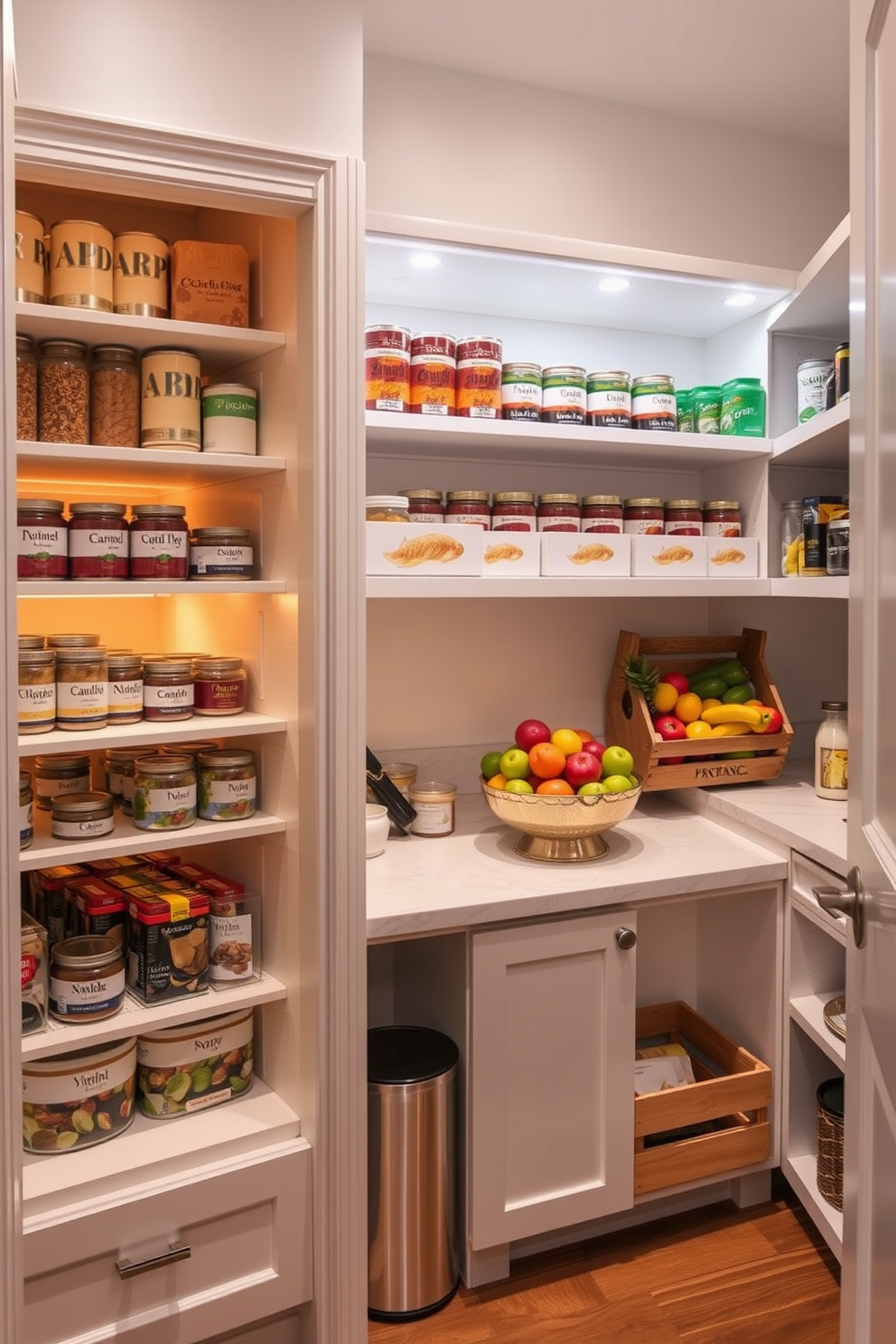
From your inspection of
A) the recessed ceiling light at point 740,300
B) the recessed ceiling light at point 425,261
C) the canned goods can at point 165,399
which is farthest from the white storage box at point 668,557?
the canned goods can at point 165,399

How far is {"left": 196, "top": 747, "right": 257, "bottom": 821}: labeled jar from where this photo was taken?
1.67m


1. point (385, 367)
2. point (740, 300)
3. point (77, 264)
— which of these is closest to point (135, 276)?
point (77, 264)

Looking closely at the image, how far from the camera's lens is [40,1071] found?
5.04 feet

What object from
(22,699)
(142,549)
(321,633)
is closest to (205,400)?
(142,549)

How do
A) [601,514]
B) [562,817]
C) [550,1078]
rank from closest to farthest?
1. [550,1078]
2. [562,817]
3. [601,514]

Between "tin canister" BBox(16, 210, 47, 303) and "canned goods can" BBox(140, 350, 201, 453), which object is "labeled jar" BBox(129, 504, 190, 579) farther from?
"tin canister" BBox(16, 210, 47, 303)

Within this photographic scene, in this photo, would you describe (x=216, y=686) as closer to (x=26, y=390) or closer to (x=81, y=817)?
(x=81, y=817)

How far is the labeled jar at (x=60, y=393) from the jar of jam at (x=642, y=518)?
1231 mm

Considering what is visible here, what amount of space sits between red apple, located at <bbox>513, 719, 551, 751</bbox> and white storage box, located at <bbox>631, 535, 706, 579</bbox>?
41cm

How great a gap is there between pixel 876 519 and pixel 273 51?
3.63ft

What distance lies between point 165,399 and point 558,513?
0.90 meters

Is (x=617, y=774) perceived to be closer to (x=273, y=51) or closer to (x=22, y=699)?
(x=22, y=699)

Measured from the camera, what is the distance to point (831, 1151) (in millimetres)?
1875

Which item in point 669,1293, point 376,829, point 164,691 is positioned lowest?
point 669,1293
